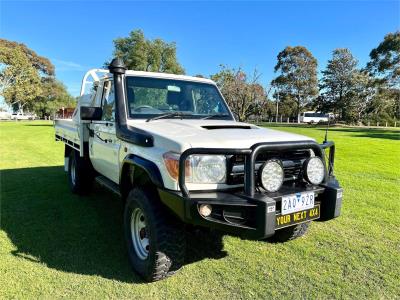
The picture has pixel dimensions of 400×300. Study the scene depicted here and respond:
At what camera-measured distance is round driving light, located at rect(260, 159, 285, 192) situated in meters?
2.87

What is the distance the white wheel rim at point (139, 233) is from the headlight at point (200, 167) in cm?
86

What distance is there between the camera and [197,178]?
289cm

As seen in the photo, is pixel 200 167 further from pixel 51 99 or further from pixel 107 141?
pixel 51 99

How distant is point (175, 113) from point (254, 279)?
2.12 meters

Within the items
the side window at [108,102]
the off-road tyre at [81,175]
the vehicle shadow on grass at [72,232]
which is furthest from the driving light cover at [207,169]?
the off-road tyre at [81,175]

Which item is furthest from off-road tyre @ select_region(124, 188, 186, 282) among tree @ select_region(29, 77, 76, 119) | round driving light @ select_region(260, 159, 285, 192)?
tree @ select_region(29, 77, 76, 119)

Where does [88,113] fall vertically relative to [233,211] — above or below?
above

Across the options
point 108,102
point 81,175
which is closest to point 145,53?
point 81,175

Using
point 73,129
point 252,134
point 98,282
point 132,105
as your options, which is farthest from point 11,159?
point 252,134

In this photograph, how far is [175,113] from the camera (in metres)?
4.19

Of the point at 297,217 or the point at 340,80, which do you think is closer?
the point at 297,217

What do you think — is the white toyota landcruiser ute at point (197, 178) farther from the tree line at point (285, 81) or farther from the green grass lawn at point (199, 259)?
the tree line at point (285, 81)

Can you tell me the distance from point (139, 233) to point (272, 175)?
160 centimetres

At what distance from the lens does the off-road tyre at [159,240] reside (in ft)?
9.93
